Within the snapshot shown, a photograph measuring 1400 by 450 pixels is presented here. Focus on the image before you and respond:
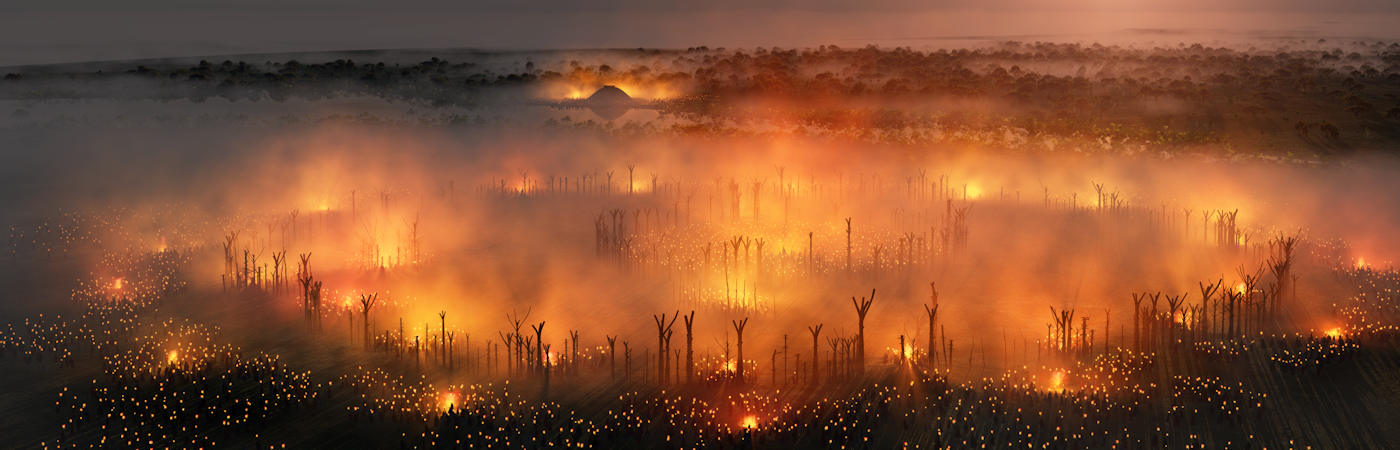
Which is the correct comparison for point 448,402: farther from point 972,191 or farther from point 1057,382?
point 972,191

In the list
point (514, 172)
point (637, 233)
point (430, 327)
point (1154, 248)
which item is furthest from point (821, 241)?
point (514, 172)

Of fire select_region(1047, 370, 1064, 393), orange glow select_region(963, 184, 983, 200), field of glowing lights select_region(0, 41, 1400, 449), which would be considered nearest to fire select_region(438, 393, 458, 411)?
field of glowing lights select_region(0, 41, 1400, 449)

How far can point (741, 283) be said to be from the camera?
35281 mm

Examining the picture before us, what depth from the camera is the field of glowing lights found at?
23922mm

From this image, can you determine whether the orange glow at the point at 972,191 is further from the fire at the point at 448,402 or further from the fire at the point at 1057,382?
the fire at the point at 448,402

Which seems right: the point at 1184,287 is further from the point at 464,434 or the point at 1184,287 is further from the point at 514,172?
the point at 514,172

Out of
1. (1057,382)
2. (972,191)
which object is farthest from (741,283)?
(972,191)

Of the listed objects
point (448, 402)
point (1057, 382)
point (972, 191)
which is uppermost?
point (972, 191)

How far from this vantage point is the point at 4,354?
27.6 metres

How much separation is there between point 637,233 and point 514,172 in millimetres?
18940

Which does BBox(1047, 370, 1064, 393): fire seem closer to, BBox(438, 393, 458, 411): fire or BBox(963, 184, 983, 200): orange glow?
BBox(438, 393, 458, 411): fire

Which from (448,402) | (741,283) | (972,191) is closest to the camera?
(448,402)

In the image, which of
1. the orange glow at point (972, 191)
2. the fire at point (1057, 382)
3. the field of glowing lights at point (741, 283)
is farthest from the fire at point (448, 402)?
the orange glow at point (972, 191)

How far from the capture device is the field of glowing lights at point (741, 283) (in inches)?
942
